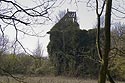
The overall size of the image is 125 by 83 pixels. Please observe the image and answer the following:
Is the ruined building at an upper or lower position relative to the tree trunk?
lower

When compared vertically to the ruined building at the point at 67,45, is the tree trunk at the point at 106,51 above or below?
above

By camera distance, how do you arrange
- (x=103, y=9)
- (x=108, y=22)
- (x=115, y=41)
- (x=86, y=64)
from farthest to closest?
1. (x=86, y=64)
2. (x=115, y=41)
3. (x=103, y=9)
4. (x=108, y=22)

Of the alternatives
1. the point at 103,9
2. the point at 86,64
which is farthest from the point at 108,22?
the point at 86,64

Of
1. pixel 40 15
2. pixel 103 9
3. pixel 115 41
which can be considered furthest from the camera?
A: pixel 115 41

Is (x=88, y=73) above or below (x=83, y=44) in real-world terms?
below

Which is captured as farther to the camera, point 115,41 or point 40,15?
point 115,41

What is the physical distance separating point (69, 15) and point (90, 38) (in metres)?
3.66

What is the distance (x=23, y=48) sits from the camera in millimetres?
5148

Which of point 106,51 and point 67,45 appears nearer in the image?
point 106,51

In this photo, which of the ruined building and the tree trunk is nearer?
the tree trunk

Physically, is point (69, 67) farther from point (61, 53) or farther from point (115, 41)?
point (115, 41)

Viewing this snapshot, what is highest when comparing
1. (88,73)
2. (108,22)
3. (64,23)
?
(108,22)

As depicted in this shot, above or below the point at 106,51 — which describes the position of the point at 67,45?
below

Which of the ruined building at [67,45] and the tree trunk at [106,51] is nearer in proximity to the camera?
the tree trunk at [106,51]
